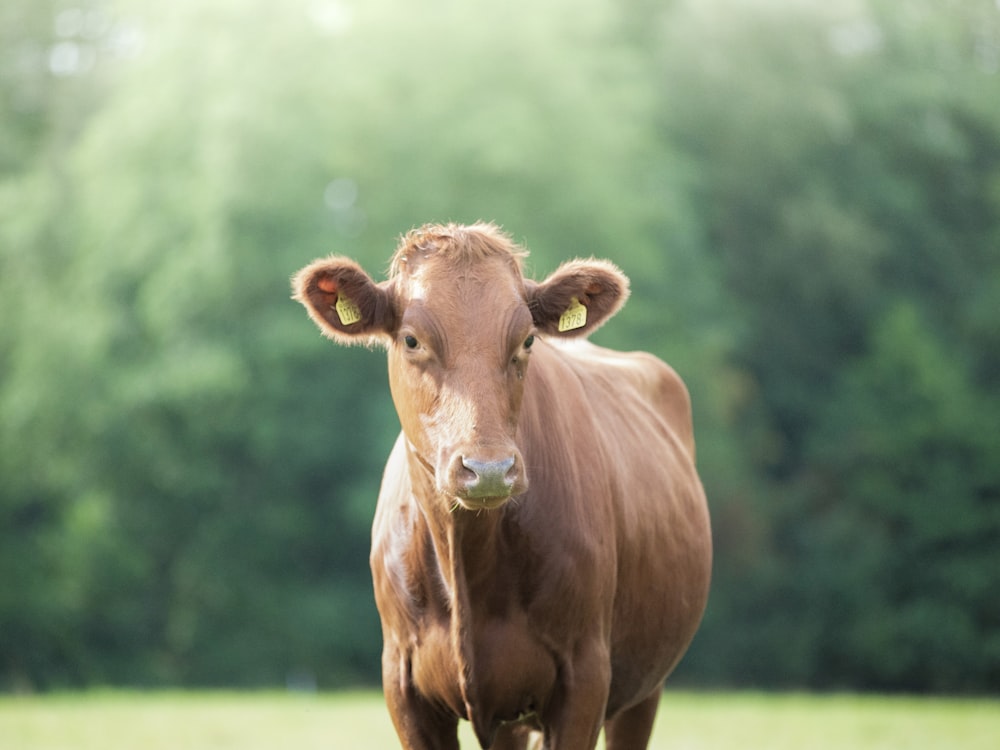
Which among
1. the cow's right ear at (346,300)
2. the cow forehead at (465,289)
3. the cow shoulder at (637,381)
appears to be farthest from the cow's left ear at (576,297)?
the cow shoulder at (637,381)

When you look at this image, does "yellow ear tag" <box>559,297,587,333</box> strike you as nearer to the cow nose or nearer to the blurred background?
the cow nose

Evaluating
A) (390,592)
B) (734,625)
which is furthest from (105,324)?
(390,592)

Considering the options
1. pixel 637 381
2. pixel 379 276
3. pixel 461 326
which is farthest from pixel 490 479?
pixel 379 276

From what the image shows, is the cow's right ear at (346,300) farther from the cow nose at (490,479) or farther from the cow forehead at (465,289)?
the cow nose at (490,479)

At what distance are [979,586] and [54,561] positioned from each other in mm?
16887

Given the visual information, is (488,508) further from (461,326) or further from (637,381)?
(637,381)

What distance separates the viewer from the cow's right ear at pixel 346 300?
4461 mm

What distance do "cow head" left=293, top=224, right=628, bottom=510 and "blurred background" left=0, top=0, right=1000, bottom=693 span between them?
64.9 feet

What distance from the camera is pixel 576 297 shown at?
4574 mm

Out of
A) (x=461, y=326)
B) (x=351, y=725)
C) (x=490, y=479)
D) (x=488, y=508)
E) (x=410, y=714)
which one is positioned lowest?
(x=351, y=725)

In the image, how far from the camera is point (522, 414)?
4594 mm

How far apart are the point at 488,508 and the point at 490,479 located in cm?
26

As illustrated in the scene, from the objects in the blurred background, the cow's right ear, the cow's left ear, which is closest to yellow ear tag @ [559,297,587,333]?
the cow's left ear

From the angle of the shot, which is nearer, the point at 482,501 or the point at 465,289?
the point at 482,501
